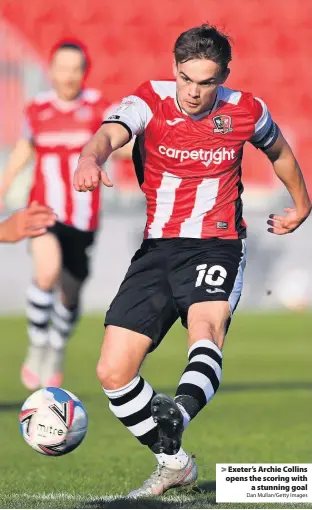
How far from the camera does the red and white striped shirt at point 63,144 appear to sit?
32.5 ft

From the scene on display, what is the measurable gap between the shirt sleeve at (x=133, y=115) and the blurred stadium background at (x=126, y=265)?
5.23 feet

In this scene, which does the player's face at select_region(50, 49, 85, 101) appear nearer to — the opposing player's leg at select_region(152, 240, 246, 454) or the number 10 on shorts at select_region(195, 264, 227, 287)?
the opposing player's leg at select_region(152, 240, 246, 454)

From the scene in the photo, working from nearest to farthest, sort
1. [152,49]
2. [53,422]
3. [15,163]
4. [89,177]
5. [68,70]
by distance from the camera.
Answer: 1. [89,177]
2. [53,422]
3. [68,70]
4. [15,163]
5. [152,49]

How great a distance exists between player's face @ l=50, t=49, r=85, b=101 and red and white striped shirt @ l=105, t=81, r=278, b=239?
14.1ft

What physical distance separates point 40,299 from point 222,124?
15.1 feet

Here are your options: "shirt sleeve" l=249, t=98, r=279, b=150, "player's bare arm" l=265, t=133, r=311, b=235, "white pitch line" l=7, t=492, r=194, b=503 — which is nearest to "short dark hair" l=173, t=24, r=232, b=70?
"shirt sleeve" l=249, t=98, r=279, b=150

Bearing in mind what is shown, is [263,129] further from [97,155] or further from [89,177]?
[89,177]

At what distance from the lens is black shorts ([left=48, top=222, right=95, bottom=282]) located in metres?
9.84

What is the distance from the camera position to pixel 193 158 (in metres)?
5.36

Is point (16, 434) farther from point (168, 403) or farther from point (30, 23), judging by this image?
point (30, 23)

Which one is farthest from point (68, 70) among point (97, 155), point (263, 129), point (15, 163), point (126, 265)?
point (126, 265)

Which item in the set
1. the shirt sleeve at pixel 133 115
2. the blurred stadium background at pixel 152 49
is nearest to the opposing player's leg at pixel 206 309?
the shirt sleeve at pixel 133 115

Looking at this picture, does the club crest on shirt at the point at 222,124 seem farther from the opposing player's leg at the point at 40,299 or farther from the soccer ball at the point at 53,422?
the opposing player's leg at the point at 40,299

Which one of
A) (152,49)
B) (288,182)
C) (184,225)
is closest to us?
(184,225)
